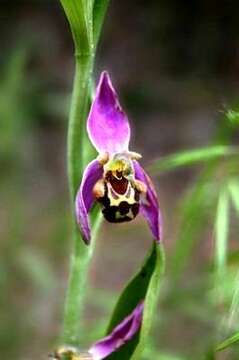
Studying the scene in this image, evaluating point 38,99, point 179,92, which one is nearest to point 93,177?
point 38,99

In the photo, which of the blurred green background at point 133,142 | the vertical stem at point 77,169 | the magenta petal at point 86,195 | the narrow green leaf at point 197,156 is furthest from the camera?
the blurred green background at point 133,142

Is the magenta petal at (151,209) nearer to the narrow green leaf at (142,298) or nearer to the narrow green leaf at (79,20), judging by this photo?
the narrow green leaf at (142,298)

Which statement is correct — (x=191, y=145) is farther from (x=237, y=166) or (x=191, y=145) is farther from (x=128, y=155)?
(x=128, y=155)

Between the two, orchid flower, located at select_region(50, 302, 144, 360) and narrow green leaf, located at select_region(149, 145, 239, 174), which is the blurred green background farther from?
orchid flower, located at select_region(50, 302, 144, 360)

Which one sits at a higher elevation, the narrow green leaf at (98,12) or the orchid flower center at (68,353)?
the narrow green leaf at (98,12)

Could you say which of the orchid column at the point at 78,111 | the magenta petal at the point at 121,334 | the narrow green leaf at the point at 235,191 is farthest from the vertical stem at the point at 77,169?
the narrow green leaf at the point at 235,191

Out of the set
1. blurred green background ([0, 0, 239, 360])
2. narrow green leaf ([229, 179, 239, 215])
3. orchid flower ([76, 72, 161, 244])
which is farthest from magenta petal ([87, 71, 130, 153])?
blurred green background ([0, 0, 239, 360])
